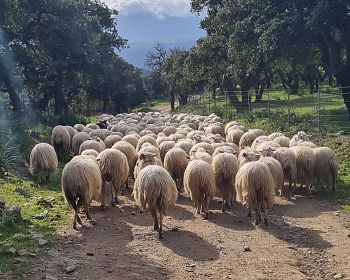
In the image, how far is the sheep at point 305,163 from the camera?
40.3 feet

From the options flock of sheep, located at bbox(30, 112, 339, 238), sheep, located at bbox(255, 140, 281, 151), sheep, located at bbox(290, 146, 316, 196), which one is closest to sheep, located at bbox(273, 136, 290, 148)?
flock of sheep, located at bbox(30, 112, 339, 238)

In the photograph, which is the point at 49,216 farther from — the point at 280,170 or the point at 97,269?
the point at 280,170

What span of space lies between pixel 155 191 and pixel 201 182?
1.72 metres

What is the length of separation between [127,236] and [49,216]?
6.96ft

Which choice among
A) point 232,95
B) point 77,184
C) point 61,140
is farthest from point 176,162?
point 232,95

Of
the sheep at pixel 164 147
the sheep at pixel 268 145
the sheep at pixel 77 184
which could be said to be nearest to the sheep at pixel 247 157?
the sheep at pixel 268 145

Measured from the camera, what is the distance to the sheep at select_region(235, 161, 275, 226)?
32.2ft

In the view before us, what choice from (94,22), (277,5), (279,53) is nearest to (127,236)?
(279,53)

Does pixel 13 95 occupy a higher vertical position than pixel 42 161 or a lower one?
higher

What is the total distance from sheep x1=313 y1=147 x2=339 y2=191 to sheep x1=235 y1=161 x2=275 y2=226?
302cm

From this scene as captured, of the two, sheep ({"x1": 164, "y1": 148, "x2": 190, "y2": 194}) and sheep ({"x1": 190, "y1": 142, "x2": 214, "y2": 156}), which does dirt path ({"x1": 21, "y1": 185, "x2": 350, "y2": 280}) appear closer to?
sheep ({"x1": 164, "y1": 148, "x2": 190, "y2": 194})

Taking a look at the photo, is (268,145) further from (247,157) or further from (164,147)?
(164,147)

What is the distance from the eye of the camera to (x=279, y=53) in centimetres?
2219

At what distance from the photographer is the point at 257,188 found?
982 cm
